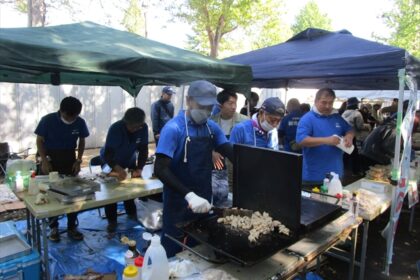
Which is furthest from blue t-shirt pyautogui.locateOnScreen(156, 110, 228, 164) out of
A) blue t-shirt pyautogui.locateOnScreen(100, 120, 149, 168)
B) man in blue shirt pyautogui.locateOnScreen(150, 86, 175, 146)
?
man in blue shirt pyautogui.locateOnScreen(150, 86, 175, 146)

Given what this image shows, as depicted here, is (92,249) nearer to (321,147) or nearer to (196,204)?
(196,204)

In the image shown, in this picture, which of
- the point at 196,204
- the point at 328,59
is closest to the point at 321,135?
the point at 328,59

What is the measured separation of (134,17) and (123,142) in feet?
43.2

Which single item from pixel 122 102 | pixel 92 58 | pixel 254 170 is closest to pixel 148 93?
pixel 122 102

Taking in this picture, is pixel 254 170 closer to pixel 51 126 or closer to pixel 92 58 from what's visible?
pixel 92 58

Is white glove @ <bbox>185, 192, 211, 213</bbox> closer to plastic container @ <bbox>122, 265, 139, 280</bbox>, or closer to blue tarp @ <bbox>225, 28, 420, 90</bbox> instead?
plastic container @ <bbox>122, 265, 139, 280</bbox>

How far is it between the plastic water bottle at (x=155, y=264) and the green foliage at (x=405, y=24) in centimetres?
2037

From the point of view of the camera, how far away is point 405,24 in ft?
61.1

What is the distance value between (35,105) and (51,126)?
227 inches

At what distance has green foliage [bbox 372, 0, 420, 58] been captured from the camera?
59.0ft

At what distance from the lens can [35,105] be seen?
8.40m

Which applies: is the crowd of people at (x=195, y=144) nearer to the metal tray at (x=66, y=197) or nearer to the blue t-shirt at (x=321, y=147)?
the blue t-shirt at (x=321, y=147)

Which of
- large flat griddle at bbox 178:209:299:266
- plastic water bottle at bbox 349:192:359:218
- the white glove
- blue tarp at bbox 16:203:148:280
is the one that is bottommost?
blue tarp at bbox 16:203:148:280

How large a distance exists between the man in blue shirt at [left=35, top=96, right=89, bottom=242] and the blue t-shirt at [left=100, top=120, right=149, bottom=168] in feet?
1.32
